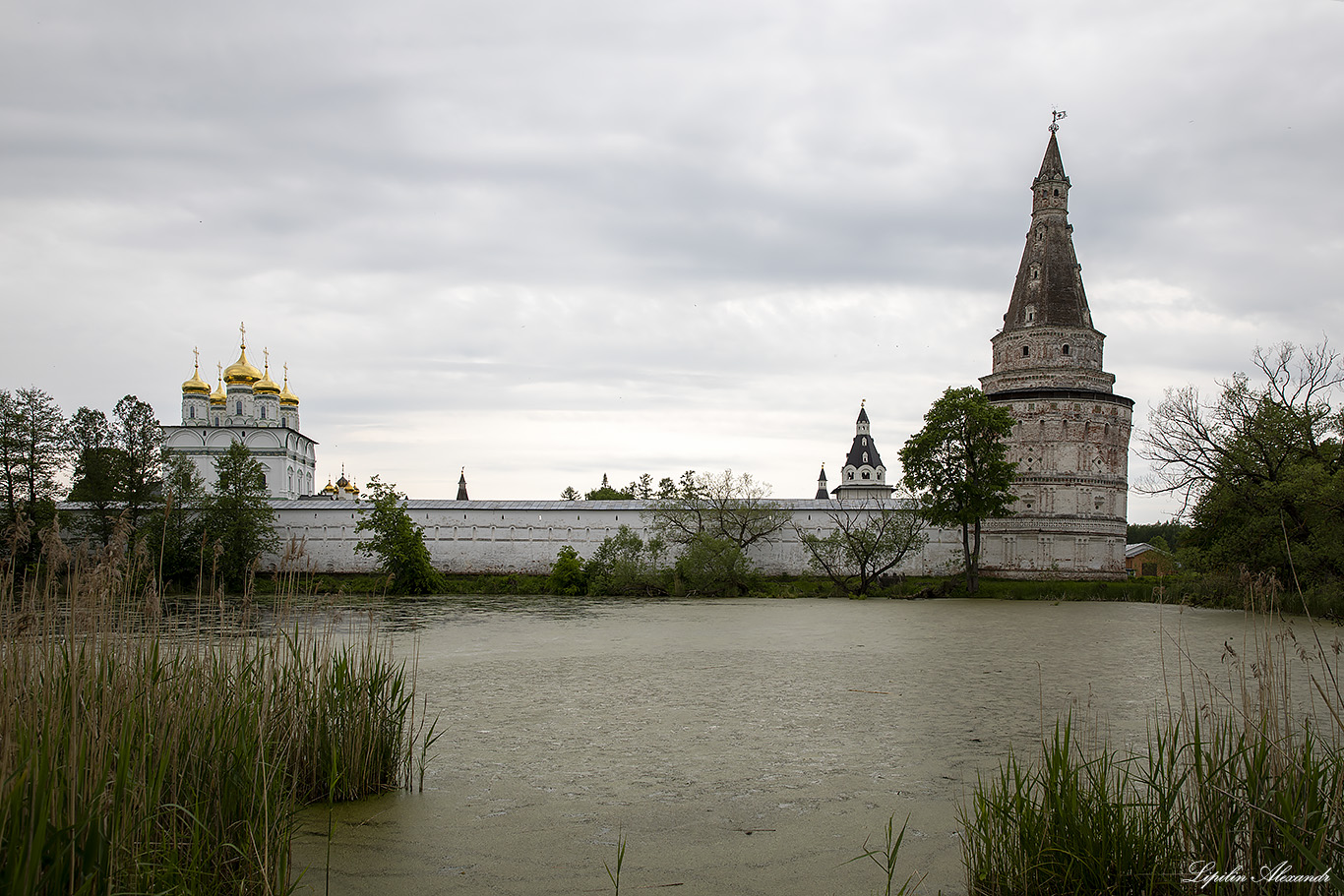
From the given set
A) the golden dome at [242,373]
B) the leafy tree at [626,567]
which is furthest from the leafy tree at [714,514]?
the golden dome at [242,373]

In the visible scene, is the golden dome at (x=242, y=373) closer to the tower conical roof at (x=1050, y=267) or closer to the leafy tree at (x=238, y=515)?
the leafy tree at (x=238, y=515)

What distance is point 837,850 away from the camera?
172 inches

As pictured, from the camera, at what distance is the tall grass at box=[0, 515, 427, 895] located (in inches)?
103

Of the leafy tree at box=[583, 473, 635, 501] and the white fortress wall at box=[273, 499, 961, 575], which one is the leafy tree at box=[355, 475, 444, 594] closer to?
the white fortress wall at box=[273, 499, 961, 575]

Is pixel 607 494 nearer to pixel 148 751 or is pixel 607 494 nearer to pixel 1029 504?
pixel 1029 504

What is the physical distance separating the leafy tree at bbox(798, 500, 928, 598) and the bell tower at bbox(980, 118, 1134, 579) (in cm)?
490

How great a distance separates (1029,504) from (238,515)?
86.2 ft

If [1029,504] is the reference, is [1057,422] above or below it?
above

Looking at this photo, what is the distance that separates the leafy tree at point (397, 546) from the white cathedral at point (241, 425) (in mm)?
15962

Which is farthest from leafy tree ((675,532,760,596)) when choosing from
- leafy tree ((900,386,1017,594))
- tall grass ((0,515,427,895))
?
tall grass ((0,515,427,895))

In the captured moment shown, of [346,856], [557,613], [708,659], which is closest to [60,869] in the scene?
[346,856]

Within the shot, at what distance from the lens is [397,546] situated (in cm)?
2886

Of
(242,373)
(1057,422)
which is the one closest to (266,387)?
(242,373)

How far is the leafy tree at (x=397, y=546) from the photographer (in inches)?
1123
